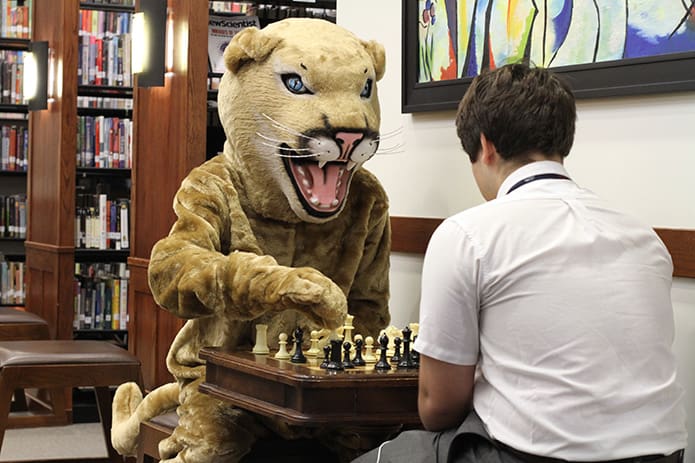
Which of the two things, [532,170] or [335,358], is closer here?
[532,170]

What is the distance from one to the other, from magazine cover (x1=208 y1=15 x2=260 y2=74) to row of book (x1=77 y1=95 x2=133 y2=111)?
1.86m

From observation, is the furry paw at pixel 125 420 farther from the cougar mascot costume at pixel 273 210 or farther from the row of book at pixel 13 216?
the row of book at pixel 13 216

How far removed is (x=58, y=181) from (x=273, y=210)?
3505 mm

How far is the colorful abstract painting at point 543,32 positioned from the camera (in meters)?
2.45

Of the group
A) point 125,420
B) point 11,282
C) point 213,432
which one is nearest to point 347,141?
point 213,432

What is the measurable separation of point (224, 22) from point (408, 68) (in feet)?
5.83

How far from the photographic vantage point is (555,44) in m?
2.78

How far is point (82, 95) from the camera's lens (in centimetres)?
682

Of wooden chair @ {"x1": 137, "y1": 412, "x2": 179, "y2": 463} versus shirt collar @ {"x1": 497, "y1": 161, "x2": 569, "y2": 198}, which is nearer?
shirt collar @ {"x1": 497, "y1": 161, "x2": 569, "y2": 198}

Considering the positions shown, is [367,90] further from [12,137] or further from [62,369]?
[12,137]

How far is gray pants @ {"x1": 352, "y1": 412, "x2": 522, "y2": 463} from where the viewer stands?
1.86 metres

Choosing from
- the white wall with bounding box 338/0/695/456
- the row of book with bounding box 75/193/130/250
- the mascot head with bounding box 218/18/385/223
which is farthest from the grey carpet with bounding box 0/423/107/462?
the mascot head with bounding box 218/18/385/223

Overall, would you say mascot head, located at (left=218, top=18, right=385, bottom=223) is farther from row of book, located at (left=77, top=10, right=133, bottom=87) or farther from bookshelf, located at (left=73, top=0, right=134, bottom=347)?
row of book, located at (left=77, top=10, right=133, bottom=87)

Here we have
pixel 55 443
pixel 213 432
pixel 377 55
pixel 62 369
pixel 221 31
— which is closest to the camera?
pixel 213 432
